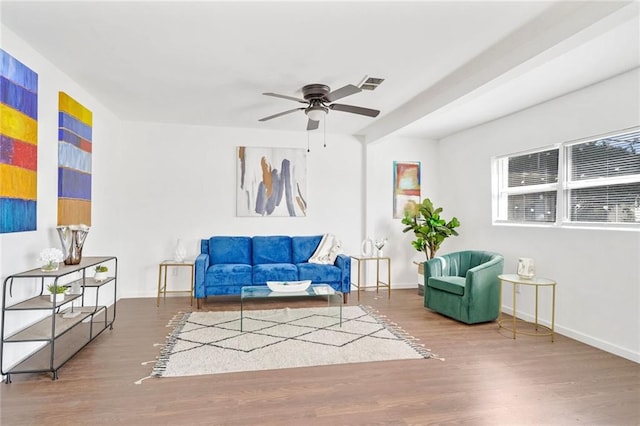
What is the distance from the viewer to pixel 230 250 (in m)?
5.57

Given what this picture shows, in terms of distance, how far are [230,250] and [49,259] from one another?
277 centimetres

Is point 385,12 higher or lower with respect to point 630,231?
higher

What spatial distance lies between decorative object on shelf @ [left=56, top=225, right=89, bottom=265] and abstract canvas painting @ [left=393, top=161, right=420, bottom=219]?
471cm

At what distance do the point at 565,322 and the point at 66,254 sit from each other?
509cm

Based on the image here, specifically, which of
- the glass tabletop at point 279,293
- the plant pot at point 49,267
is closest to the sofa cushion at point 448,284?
the glass tabletop at point 279,293

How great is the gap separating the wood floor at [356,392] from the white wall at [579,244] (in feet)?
1.07

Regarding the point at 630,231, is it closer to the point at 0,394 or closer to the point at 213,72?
the point at 213,72

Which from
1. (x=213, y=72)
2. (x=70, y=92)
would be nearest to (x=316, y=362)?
(x=213, y=72)

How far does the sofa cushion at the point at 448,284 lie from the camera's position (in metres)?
4.36

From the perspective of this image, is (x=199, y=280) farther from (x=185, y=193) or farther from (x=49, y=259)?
(x=49, y=259)

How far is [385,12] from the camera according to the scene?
256 cm

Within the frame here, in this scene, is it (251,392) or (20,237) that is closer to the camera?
(251,392)

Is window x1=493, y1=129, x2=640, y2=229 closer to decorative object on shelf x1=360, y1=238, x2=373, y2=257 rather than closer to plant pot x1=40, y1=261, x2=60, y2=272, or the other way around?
decorative object on shelf x1=360, y1=238, x2=373, y2=257

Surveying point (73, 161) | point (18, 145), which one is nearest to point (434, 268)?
point (73, 161)
